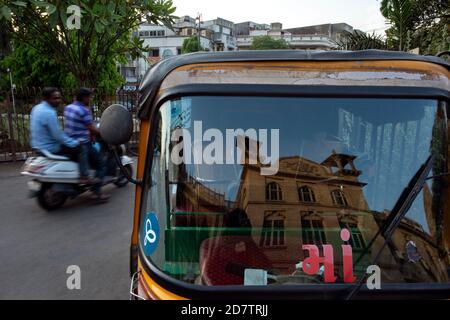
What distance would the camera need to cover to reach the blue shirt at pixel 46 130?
5547mm

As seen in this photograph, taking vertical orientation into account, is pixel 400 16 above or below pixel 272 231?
above

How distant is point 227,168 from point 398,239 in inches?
31.3

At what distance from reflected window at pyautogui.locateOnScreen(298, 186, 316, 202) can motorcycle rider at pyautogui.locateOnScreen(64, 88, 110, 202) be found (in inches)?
184

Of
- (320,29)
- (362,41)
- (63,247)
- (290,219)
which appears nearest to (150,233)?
(290,219)

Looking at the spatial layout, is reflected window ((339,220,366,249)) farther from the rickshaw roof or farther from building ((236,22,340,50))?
building ((236,22,340,50))

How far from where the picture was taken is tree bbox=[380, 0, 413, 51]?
1147 cm

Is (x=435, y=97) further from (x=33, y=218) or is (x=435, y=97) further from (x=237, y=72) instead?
(x=33, y=218)

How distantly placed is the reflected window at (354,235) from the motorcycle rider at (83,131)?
4815 mm

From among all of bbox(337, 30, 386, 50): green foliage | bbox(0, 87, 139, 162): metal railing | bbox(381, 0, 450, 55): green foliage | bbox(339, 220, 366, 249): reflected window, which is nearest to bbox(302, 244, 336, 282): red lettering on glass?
bbox(339, 220, 366, 249): reflected window

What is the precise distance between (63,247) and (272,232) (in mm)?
3384

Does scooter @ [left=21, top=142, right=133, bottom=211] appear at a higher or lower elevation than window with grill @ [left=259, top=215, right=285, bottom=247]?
lower

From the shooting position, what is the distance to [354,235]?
5.77ft

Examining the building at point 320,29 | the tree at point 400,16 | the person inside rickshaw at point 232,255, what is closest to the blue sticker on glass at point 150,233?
the person inside rickshaw at point 232,255

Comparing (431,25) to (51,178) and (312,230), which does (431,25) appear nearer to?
(51,178)
